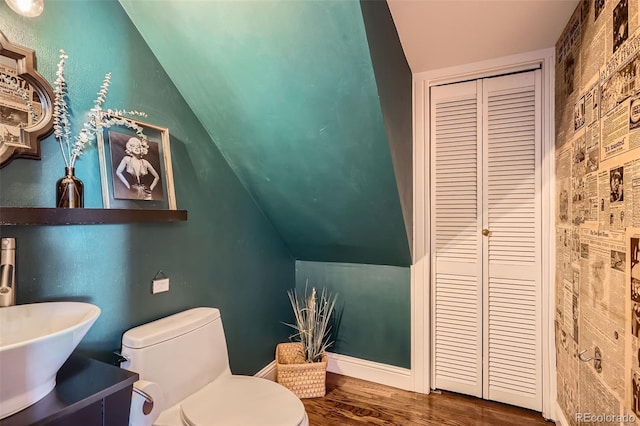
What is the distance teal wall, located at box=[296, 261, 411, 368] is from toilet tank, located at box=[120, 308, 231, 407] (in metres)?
1.08

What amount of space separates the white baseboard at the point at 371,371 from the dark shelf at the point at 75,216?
1.70m

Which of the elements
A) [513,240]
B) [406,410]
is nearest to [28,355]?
[406,410]

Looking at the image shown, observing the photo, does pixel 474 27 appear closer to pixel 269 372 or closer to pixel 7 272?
pixel 7 272

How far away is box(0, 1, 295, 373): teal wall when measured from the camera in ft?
3.94

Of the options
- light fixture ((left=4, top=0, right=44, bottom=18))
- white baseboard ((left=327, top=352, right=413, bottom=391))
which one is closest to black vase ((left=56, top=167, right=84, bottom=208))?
light fixture ((left=4, top=0, right=44, bottom=18))

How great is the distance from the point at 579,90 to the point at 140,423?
7.39ft

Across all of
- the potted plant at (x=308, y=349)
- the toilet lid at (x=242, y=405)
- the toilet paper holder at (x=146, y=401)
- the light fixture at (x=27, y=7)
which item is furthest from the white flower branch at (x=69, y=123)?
the potted plant at (x=308, y=349)

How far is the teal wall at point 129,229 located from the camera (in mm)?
1202

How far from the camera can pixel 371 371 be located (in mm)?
2500

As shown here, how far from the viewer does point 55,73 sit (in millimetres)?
1254

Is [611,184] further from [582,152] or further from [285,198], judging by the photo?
[285,198]

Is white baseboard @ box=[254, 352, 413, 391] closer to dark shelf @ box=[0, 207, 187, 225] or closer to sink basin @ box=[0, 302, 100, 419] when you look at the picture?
dark shelf @ box=[0, 207, 187, 225]

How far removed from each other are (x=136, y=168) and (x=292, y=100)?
0.76 metres

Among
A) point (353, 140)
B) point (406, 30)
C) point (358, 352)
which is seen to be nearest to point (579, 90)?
point (406, 30)
